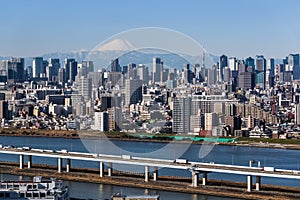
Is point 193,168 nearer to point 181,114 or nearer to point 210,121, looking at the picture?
point 181,114

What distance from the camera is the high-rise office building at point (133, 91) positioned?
10772 mm

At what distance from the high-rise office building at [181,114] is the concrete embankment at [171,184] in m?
4.99

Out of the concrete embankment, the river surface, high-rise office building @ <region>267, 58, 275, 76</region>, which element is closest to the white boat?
the river surface

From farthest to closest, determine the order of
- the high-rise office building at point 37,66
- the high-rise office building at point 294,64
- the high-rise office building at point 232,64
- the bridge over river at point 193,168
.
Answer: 1. the high-rise office building at point 37,66
2. the high-rise office building at point 294,64
3. the high-rise office building at point 232,64
4. the bridge over river at point 193,168

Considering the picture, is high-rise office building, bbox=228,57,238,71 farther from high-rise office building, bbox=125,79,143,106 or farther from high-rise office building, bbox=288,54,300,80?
high-rise office building, bbox=125,79,143,106

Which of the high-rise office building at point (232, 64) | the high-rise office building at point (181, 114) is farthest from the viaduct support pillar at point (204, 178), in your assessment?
the high-rise office building at point (232, 64)

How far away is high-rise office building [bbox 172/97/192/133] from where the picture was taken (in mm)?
12837

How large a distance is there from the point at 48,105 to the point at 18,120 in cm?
256

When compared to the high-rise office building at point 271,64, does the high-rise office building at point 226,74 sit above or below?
below

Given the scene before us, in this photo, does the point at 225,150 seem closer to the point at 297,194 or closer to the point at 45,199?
the point at 297,194

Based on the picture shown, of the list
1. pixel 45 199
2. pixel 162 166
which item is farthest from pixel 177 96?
pixel 45 199

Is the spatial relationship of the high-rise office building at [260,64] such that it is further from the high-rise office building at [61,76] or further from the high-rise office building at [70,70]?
the high-rise office building at [61,76]

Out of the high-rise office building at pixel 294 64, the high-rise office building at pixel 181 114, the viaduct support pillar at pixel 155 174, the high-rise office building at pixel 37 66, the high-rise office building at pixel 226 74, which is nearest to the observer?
the viaduct support pillar at pixel 155 174

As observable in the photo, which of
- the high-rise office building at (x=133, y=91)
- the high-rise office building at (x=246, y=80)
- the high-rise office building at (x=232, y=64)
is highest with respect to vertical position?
the high-rise office building at (x=232, y=64)
